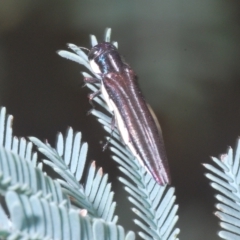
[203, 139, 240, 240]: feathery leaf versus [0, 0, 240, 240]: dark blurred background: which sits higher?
[0, 0, 240, 240]: dark blurred background

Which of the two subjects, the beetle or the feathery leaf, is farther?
the beetle

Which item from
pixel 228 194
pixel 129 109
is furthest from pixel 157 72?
pixel 228 194

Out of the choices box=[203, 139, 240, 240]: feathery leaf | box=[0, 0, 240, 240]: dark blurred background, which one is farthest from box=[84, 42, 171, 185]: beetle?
box=[0, 0, 240, 240]: dark blurred background

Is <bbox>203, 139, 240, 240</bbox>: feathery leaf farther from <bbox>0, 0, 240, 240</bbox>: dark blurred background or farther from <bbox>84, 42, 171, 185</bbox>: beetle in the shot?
<bbox>0, 0, 240, 240</bbox>: dark blurred background

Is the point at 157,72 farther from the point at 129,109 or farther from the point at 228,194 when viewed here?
the point at 228,194

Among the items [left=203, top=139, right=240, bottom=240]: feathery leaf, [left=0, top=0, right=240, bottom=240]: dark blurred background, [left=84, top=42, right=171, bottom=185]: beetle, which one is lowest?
[left=203, top=139, right=240, bottom=240]: feathery leaf

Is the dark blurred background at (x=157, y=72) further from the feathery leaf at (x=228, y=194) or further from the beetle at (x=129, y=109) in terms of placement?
the feathery leaf at (x=228, y=194)

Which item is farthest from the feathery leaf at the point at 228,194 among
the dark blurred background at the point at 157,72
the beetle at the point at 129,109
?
the dark blurred background at the point at 157,72

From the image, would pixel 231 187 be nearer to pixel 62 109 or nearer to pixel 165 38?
pixel 62 109
